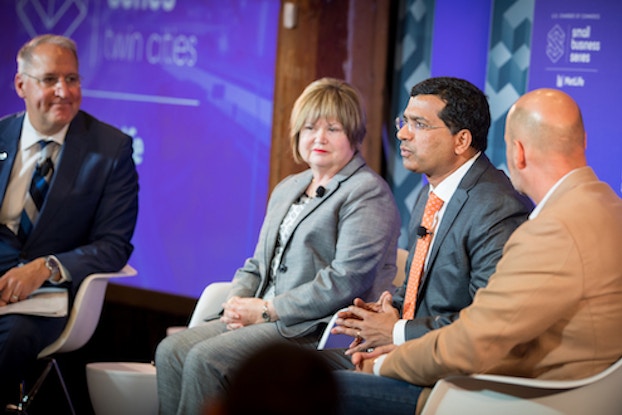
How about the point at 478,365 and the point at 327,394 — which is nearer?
the point at 327,394

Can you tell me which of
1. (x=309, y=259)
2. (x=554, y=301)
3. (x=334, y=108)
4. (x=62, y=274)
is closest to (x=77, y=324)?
(x=62, y=274)

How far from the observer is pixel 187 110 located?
6.71 metres

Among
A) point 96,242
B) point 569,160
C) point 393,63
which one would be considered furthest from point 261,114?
point 569,160

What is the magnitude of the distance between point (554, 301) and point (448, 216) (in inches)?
29.5

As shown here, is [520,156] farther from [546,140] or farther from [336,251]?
[336,251]

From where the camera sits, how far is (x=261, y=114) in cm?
638

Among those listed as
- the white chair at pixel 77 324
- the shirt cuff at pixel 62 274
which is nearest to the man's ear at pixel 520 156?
the white chair at pixel 77 324

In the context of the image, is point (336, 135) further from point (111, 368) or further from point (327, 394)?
point (327, 394)

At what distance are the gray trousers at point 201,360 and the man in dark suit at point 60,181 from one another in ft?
2.16

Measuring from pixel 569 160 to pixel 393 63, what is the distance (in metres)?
2.90

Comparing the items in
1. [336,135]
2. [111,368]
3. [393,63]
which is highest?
[393,63]

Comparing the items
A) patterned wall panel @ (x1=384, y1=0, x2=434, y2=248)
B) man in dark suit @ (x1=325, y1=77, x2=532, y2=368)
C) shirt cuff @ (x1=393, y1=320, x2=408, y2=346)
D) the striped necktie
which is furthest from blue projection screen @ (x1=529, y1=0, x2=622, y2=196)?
the striped necktie

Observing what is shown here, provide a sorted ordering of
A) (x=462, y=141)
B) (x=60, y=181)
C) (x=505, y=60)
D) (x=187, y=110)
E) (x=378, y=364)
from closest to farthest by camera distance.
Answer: (x=378, y=364)
(x=462, y=141)
(x=60, y=181)
(x=505, y=60)
(x=187, y=110)

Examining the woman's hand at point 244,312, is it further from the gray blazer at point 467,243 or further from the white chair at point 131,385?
the gray blazer at point 467,243
